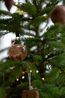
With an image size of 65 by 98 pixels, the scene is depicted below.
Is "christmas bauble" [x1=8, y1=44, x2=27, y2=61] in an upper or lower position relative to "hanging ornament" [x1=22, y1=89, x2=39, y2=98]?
upper

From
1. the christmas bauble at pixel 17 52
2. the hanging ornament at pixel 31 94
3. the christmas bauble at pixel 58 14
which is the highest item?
the christmas bauble at pixel 58 14

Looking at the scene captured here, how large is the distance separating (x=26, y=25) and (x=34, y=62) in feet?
0.44

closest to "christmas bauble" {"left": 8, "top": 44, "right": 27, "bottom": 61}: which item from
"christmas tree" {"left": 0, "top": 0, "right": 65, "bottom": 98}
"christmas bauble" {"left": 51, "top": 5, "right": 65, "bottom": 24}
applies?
"christmas tree" {"left": 0, "top": 0, "right": 65, "bottom": 98}

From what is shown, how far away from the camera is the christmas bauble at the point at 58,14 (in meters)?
0.70

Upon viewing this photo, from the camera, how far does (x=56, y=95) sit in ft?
2.44

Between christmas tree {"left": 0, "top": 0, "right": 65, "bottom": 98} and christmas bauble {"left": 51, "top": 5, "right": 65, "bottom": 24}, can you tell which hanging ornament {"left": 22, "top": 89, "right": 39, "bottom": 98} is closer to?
christmas tree {"left": 0, "top": 0, "right": 65, "bottom": 98}

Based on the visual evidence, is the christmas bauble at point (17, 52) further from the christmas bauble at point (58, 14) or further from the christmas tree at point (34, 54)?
the christmas bauble at point (58, 14)

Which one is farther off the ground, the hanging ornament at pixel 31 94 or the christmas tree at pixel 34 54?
the christmas tree at pixel 34 54

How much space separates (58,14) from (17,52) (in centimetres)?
14

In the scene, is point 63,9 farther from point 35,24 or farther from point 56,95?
point 56,95

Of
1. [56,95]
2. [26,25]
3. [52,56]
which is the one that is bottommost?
[56,95]

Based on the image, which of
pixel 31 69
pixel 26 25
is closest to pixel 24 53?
pixel 31 69

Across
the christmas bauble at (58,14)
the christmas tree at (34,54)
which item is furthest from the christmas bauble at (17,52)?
the christmas bauble at (58,14)

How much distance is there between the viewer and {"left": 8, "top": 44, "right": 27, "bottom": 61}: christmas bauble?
68 cm
